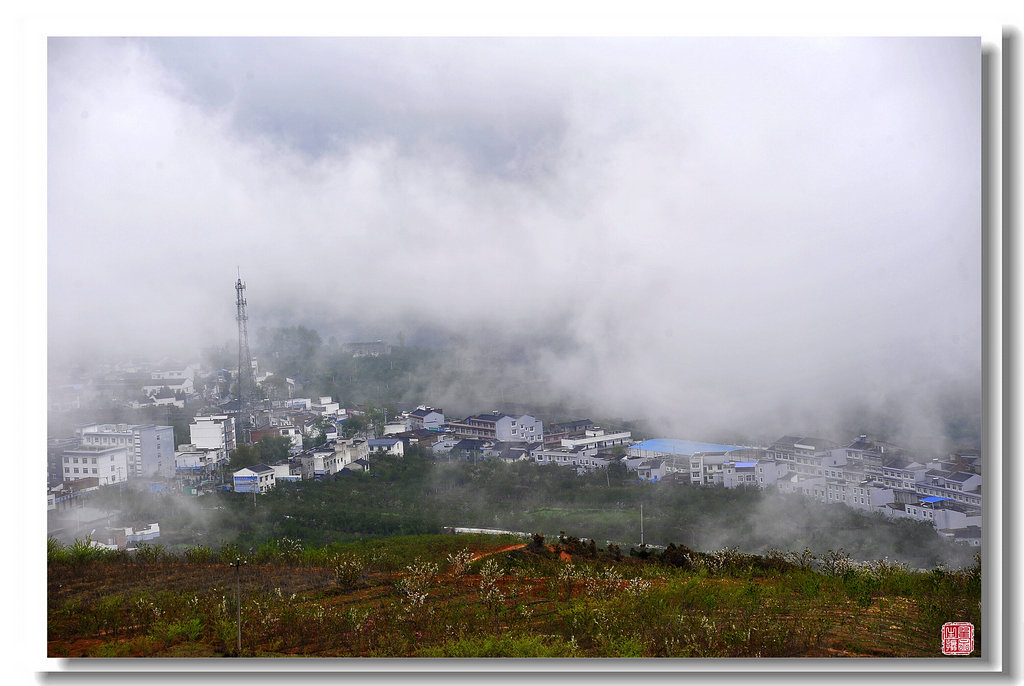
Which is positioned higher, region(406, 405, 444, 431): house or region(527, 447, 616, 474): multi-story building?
region(406, 405, 444, 431): house

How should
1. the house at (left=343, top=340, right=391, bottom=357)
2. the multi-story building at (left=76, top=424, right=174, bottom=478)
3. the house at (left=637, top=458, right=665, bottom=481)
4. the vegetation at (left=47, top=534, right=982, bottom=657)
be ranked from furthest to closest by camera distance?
1. the house at (left=343, top=340, right=391, bottom=357)
2. the house at (left=637, top=458, right=665, bottom=481)
3. the multi-story building at (left=76, top=424, right=174, bottom=478)
4. the vegetation at (left=47, top=534, right=982, bottom=657)

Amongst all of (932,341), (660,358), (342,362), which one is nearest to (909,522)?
(932,341)

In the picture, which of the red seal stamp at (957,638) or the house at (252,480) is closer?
the red seal stamp at (957,638)

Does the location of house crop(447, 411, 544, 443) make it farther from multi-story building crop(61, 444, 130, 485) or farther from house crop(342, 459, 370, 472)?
multi-story building crop(61, 444, 130, 485)

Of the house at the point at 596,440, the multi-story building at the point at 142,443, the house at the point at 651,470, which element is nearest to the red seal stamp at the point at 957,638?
the house at the point at 651,470

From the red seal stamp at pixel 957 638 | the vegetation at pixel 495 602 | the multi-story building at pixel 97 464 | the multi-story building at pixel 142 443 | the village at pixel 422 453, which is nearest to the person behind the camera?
the vegetation at pixel 495 602

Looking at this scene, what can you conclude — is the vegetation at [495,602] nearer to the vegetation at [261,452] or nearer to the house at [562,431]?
the vegetation at [261,452]

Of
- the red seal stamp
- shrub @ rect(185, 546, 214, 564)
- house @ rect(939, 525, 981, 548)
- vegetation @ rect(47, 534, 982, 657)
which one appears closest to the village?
house @ rect(939, 525, 981, 548)
